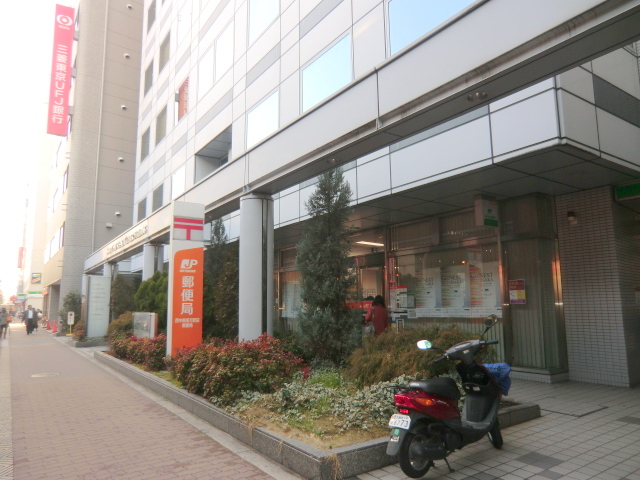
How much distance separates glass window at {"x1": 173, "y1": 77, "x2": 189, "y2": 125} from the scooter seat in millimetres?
18844

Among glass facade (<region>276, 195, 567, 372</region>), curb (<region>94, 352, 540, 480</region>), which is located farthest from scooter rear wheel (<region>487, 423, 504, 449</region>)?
glass facade (<region>276, 195, 567, 372</region>)

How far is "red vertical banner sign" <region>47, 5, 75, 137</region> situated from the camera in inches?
1447

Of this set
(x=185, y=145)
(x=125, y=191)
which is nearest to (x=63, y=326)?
(x=125, y=191)

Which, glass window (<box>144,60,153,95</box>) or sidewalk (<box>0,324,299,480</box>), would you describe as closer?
sidewalk (<box>0,324,299,480</box>)

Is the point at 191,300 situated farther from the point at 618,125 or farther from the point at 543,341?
the point at 618,125

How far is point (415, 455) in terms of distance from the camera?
440cm

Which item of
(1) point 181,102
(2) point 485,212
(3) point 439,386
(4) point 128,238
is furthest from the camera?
(1) point 181,102

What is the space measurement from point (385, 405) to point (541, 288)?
5923 millimetres

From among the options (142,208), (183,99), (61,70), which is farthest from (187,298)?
(61,70)

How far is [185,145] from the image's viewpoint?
808 inches

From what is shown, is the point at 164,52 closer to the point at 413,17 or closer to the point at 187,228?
the point at 187,228

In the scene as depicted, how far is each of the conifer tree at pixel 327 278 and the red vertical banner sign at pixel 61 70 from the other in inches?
1369

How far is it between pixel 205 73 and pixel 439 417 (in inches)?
692

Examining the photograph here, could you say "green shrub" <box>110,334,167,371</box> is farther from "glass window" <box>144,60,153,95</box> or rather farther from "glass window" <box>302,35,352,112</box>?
"glass window" <box>144,60,153,95</box>
